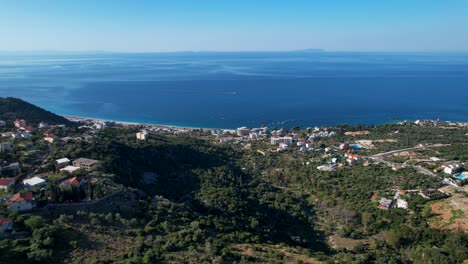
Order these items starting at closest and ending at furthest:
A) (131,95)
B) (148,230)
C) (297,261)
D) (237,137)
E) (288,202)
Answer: (297,261)
(148,230)
(288,202)
(237,137)
(131,95)

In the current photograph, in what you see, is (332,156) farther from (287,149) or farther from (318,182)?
(318,182)

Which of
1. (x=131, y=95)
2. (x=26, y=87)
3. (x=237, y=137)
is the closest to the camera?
(x=237, y=137)

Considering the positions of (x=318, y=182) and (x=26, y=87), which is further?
(x=26, y=87)

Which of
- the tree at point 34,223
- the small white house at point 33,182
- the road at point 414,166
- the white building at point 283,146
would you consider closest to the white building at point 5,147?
the small white house at point 33,182

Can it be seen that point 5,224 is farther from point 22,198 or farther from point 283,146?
point 283,146

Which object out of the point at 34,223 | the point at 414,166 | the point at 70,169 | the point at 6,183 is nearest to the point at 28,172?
the point at 70,169

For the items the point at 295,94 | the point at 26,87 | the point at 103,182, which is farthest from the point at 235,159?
the point at 26,87
